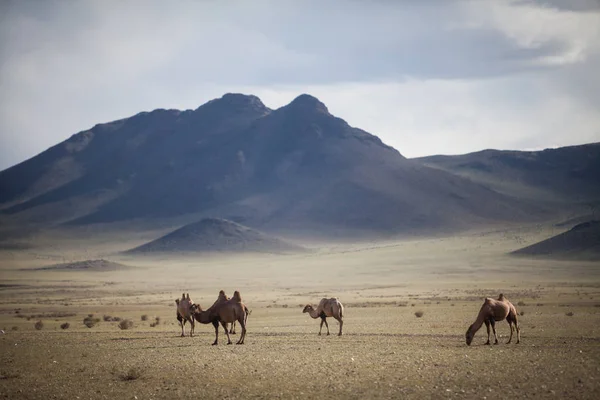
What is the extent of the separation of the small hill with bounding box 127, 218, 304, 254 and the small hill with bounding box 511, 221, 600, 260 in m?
58.9

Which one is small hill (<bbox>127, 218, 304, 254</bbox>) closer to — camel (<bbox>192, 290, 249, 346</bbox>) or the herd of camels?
the herd of camels

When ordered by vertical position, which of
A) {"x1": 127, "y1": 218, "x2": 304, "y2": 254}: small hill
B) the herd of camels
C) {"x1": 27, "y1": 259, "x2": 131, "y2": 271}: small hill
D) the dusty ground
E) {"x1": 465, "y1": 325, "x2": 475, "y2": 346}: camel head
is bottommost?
the dusty ground

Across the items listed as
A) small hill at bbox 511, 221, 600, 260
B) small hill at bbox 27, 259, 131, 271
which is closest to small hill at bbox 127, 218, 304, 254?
small hill at bbox 27, 259, 131, 271

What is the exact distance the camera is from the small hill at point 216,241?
163 m

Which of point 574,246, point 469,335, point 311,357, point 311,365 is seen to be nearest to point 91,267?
point 574,246

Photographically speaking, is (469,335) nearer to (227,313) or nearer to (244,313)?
(244,313)

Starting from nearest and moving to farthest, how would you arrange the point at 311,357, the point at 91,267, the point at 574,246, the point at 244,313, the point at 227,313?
the point at 311,357 → the point at 244,313 → the point at 227,313 → the point at 574,246 → the point at 91,267

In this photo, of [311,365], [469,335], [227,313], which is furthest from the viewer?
[227,313]

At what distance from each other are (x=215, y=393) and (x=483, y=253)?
111m

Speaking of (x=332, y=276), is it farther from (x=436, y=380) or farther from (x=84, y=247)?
(x=84, y=247)

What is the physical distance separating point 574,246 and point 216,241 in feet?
273

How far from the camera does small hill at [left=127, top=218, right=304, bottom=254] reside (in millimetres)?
163375

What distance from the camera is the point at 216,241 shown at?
16850 cm

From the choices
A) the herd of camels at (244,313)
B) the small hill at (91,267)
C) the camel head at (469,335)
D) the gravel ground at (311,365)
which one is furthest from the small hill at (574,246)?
the camel head at (469,335)
